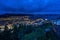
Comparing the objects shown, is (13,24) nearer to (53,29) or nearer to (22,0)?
(22,0)

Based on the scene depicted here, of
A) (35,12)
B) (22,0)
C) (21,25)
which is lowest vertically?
(21,25)

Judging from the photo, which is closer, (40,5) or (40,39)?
(40,5)

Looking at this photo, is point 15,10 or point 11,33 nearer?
point 15,10

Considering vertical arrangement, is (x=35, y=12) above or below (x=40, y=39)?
above

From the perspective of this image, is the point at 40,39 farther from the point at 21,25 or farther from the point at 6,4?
the point at 6,4

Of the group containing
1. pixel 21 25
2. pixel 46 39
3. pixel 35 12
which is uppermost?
pixel 35 12

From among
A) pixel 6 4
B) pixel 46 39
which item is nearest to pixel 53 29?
pixel 46 39

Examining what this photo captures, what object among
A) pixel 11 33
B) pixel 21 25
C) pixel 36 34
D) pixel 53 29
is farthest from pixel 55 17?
pixel 11 33

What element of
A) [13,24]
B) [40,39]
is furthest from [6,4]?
[40,39]

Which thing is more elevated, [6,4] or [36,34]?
[6,4]
